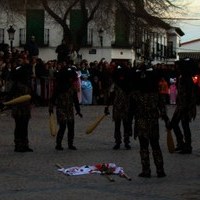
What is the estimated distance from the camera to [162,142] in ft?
52.0

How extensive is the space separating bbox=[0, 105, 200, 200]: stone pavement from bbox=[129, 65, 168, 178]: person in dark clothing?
0.30 metres

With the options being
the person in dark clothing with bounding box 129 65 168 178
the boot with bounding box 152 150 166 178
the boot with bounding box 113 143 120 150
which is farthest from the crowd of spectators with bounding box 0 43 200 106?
the boot with bounding box 152 150 166 178

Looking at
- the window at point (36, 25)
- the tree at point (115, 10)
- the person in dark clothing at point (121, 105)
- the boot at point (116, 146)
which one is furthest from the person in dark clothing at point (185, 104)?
the window at point (36, 25)

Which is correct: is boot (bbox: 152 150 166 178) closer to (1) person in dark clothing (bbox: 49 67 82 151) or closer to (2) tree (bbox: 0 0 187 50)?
(1) person in dark clothing (bbox: 49 67 82 151)

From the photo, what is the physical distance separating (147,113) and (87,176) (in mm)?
1360

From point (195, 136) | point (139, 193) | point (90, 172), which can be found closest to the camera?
point (139, 193)

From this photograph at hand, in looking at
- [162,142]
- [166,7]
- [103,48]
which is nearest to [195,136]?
[162,142]

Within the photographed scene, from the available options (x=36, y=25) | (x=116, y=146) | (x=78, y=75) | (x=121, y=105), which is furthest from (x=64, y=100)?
(x=36, y=25)

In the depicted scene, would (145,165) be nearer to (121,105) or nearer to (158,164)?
(158,164)

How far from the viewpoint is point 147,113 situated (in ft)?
36.4

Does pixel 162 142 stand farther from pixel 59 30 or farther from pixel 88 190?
pixel 59 30

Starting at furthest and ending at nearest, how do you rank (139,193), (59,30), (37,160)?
(59,30), (37,160), (139,193)

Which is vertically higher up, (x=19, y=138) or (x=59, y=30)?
(x=59, y=30)

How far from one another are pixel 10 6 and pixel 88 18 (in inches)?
181
